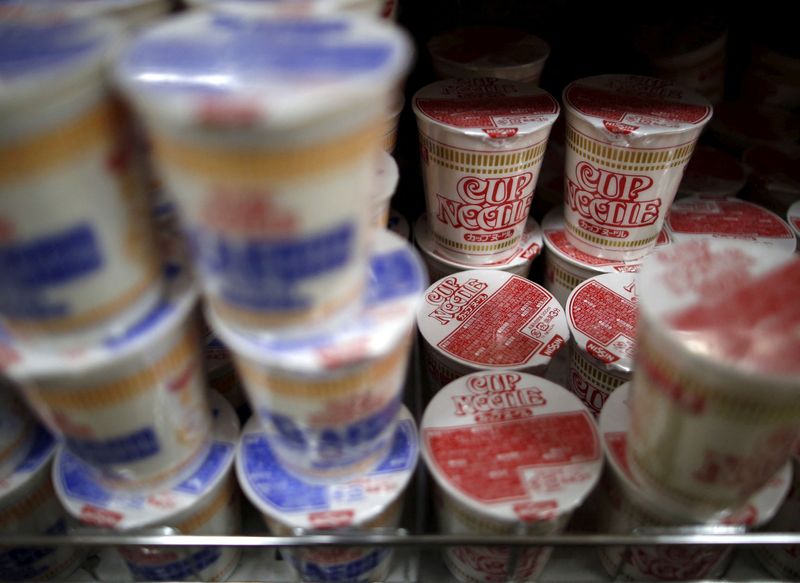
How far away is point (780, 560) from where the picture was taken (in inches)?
42.4

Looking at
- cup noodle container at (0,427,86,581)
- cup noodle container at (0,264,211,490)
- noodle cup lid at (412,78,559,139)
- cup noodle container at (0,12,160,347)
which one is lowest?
cup noodle container at (0,427,86,581)

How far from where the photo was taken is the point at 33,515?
1019 mm

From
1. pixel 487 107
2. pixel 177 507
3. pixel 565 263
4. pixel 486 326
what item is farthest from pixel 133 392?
pixel 565 263

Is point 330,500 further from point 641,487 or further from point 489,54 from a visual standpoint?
point 489,54

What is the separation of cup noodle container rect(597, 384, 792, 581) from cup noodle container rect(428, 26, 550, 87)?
2.55 ft

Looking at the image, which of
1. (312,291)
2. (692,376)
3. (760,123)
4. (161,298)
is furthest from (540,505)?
(760,123)

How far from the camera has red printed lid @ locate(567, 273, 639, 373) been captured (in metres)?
1.18

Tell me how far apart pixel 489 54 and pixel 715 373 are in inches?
40.4

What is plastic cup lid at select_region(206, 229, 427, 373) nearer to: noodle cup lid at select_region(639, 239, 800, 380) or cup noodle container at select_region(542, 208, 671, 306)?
noodle cup lid at select_region(639, 239, 800, 380)

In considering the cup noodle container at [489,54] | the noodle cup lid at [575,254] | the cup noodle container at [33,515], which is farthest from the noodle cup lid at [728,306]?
the cup noodle container at [33,515]

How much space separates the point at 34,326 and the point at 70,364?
6 cm

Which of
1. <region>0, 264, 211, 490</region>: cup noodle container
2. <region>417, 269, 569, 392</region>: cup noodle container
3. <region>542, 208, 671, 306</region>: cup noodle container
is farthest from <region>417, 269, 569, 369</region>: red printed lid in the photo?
<region>0, 264, 211, 490</region>: cup noodle container

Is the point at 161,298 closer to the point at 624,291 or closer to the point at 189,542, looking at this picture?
the point at 189,542

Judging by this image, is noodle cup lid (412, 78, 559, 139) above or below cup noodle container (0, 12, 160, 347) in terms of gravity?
below
